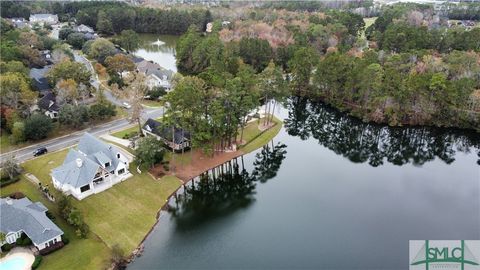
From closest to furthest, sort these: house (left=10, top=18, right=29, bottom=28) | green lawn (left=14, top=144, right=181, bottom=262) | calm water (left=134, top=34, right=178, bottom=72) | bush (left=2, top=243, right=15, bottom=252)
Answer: bush (left=2, top=243, right=15, bottom=252), green lawn (left=14, top=144, right=181, bottom=262), calm water (left=134, top=34, right=178, bottom=72), house (left=10, top=18, right=29, bottom=28)

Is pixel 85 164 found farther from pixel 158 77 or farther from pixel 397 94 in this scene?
pixel 397 94

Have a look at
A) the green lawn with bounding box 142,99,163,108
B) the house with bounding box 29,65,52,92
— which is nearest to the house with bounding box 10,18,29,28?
the house with bounding box 29,65,52,92

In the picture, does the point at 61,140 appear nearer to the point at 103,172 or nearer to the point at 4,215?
the point at 103,172

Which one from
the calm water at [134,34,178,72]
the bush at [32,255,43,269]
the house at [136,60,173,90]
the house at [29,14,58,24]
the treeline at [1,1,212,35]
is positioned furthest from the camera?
the house at [29,14,58,24]

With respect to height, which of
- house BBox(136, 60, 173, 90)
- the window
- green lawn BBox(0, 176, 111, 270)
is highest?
house BBox(136, 60, 173, 90)

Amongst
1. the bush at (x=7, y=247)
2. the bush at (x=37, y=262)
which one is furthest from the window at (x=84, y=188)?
the bush at (x=37, y=262)

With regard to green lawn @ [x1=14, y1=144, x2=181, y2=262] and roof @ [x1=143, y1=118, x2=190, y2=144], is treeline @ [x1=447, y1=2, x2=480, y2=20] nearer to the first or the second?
roof @ [x1=143, y1=118, x2=190, y2=144]

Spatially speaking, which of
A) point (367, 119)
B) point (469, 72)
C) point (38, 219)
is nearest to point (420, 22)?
point (469, 72)
